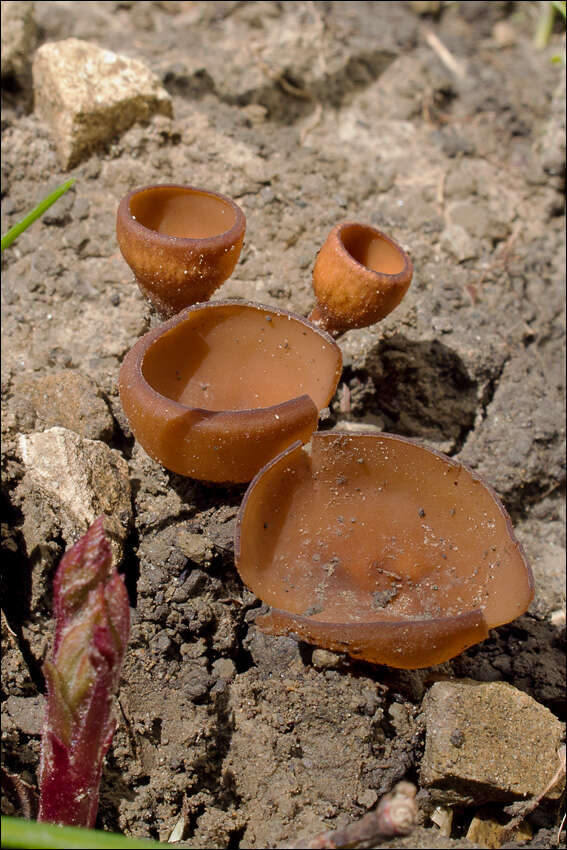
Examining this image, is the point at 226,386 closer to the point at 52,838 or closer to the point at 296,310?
the point at 296,310

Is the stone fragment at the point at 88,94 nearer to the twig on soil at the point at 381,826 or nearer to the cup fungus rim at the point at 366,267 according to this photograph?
the cup fungus rim at the point at 366,267

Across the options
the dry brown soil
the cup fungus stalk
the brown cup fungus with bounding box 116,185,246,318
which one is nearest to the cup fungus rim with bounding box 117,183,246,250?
the brown cup fungus with bounding box 116,185,246,318

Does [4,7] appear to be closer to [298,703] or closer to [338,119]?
[338,119]

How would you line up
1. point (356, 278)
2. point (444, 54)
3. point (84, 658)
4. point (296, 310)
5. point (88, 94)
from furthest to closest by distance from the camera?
point (444, 54)
point (88, 94)
point (296, 310)
point (356, 278)
point (84, 658)

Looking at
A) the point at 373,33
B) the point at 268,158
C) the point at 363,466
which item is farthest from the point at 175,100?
the point at 363,466

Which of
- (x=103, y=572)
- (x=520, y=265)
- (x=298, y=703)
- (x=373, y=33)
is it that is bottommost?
(x=298, y=703)

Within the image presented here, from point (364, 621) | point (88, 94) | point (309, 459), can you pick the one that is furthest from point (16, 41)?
point (364, 621)

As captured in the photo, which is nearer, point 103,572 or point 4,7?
point 103,572
